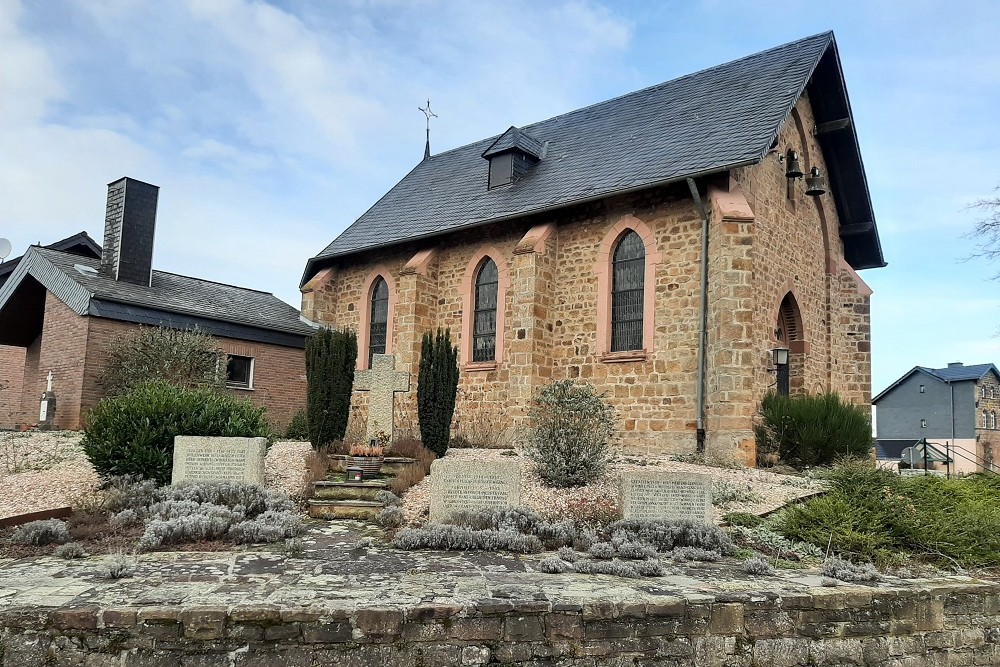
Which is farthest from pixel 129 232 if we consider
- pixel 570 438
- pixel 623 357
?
pixel 570 438

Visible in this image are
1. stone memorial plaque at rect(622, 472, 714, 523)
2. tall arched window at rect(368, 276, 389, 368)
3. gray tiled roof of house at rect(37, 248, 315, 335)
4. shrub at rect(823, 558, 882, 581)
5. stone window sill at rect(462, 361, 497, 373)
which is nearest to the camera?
shrub at rect(823, 558, 882, 581)

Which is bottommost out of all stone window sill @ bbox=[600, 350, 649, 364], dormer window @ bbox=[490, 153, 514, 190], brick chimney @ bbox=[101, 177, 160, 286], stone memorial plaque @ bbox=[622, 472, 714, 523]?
stone memorial plaque @ bbox=[622, 472, 714, 523]

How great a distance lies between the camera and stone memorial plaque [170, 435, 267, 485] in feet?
27.8

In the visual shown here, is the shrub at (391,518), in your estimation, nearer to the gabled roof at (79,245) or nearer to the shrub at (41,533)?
the shrub at (41,533)

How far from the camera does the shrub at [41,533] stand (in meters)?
6.58

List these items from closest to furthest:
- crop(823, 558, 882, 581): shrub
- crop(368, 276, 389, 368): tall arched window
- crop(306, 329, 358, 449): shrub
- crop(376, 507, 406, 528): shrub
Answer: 1. crop(823, 558, 882, 581): shrub
2. crop(376, 507, 406, 528): shrub
3. crop(306, 329, 358, 449): shrub
4. crop(368, 276, 389, 368): tall arched window

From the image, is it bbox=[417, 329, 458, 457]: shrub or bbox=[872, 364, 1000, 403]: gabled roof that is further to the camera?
bbox=[872, 364, 1000, 403]: gabled roof

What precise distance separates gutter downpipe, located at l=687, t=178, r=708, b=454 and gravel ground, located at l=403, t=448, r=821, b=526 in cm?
148

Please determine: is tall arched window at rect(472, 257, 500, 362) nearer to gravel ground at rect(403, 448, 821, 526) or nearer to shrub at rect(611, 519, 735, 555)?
gravel ground at rect(403, 448, 821, 526)

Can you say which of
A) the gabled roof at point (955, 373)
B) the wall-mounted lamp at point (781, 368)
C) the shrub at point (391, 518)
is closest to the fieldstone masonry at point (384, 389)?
the shrub at point (391, 518)

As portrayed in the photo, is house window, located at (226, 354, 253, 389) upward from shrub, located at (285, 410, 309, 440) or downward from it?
upward

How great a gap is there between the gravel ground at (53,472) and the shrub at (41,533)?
5.38 ft

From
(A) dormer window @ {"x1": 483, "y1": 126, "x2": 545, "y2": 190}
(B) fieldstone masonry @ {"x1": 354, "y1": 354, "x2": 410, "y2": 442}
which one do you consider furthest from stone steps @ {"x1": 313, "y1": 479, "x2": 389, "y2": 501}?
(A) dormer window @ {"x1": 483, "y1": 126, "x2": 545, "y2": 190}

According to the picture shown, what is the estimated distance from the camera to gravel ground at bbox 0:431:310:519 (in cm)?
880
